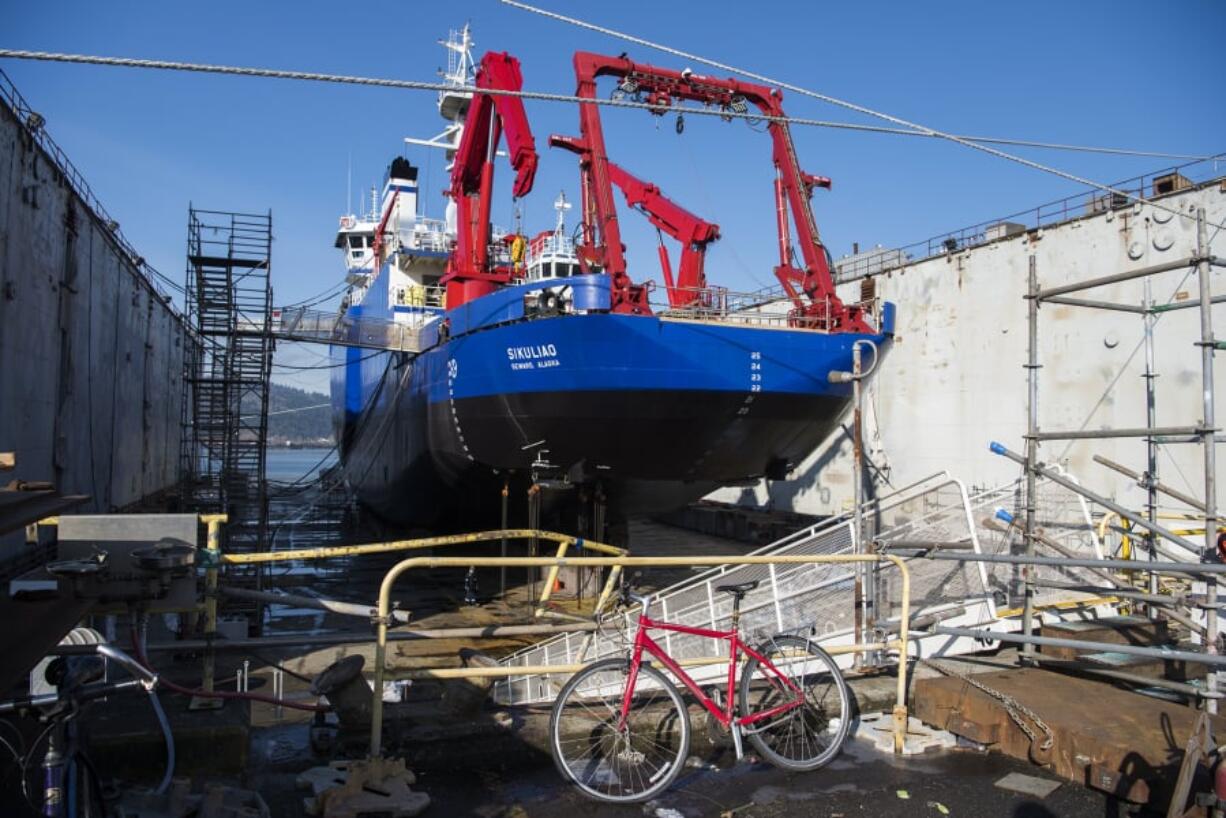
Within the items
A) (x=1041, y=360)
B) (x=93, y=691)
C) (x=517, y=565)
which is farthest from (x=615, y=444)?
(x=1041, y=360)

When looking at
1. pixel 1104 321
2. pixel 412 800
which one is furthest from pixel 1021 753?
pixel 1104 321

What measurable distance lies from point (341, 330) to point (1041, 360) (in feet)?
46.6

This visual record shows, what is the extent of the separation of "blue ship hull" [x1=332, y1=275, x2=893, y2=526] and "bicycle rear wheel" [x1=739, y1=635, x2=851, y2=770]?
20.2 ft

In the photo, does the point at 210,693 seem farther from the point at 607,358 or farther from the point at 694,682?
the point at 607,358

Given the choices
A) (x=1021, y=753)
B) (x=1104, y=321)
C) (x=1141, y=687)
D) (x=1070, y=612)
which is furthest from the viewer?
(x=1104, y=321)

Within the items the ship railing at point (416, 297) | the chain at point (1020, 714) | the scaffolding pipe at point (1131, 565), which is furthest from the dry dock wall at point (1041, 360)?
the ship railing at point (416, 297)

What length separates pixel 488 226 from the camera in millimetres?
16109

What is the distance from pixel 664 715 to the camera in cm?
433

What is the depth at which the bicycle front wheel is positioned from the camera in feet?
12.8

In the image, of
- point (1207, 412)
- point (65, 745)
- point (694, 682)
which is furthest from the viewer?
point (1207, 412)

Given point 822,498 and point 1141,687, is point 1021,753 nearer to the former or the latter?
point 1141,687

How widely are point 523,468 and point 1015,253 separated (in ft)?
36.8

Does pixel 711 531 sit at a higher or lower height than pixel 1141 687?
lower

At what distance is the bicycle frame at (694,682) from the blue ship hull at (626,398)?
6.35 meters
